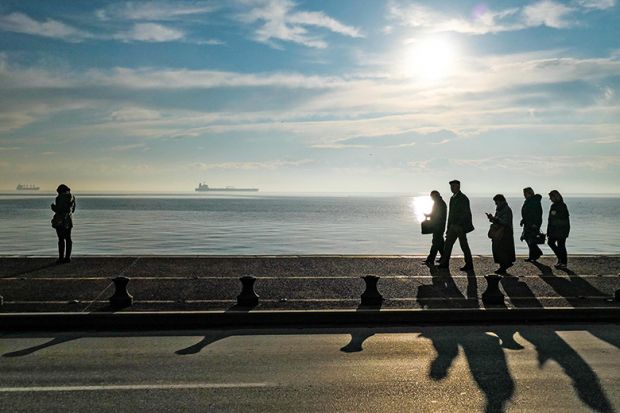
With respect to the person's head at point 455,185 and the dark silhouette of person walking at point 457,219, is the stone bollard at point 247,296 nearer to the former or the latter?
the dark silhouette of person walking at point 457,219

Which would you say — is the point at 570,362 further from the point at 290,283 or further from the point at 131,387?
the point at 290,283

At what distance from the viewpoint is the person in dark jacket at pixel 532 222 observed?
A: 15062 mm

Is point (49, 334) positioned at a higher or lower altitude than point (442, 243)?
lower

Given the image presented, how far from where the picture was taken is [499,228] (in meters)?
13.3

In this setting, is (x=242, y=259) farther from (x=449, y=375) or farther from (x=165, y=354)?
(x=449, y=375)

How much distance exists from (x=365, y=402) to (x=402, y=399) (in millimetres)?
374

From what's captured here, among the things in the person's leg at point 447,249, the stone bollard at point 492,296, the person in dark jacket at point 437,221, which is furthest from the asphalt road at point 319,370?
the person in dark jacket at point 437,221

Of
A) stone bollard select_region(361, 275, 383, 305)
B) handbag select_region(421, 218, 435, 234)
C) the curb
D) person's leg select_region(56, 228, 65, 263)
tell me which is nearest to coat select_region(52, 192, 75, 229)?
person's leg select_region(56, 228, 65, 263)

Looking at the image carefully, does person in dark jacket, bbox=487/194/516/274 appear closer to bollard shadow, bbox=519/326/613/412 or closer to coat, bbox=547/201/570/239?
coat, bbox=547/201/570/239

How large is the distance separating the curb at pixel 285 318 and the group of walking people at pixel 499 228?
3.83m

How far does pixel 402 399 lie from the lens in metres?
5.50

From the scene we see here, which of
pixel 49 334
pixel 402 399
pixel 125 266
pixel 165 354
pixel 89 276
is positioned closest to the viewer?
pixel 402 399

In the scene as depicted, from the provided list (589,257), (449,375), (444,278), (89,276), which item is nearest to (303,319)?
(449,375)

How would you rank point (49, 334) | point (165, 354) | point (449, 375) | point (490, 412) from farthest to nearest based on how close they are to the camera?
point (49, 334), point (165, 354), point (449, 375), point (490, 412)
